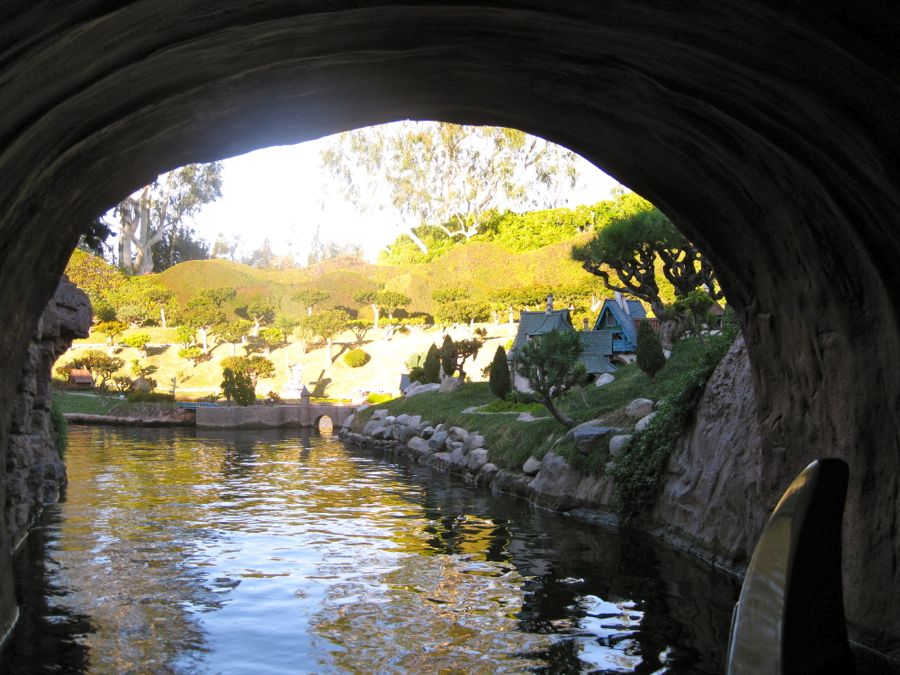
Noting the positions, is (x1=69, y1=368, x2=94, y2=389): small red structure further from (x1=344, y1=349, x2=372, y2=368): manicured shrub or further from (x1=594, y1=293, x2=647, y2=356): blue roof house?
(x1=594, y1=293, x2=647, y2=356): blue roof house

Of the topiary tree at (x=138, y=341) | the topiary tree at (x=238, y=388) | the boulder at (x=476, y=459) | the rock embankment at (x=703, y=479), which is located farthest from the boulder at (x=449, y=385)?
the topiary tree at (x=138, y=341)

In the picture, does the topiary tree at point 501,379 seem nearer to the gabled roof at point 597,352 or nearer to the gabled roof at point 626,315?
the gabled roof at point 597,352

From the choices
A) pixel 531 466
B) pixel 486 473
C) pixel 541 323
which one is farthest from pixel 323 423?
pixel 531 466

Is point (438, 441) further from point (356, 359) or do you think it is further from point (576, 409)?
point (356, 359)

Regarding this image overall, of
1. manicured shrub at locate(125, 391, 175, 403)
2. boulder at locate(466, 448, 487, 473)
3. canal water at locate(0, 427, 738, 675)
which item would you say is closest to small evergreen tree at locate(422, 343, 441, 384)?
manicured shrub at locate(125, 391, 175, 403)

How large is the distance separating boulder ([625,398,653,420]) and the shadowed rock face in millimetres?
7815

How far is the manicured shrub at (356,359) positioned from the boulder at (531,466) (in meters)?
36.1

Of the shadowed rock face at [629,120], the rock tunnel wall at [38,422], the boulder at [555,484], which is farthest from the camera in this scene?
the boulder at [555,484]

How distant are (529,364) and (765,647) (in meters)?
15.7

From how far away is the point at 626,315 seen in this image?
1314 inches

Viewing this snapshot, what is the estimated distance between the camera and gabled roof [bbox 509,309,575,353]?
115 feet

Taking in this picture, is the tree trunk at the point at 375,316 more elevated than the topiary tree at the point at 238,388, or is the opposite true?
the tree trunk at the point at 375,316

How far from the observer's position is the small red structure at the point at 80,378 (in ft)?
156

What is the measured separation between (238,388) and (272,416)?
10.7 ft
